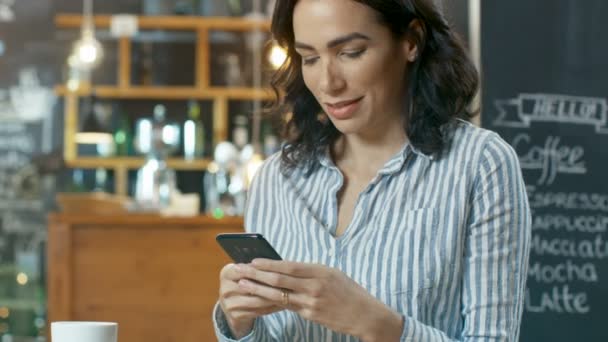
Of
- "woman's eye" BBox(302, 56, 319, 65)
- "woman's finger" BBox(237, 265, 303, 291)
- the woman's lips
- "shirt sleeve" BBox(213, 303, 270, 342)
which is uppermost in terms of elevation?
"woman's eye" BBox(302, 56, 319, 65)

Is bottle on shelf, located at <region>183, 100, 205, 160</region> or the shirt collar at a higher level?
bottle on shelf, located at <region>183, 100, 205, 160</region>

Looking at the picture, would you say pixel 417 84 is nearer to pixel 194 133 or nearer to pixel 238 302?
pixel 238 302

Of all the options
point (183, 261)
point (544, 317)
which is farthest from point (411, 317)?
point (183, 261)

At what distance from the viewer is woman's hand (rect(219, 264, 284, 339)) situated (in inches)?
63.7

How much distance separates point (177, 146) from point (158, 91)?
1.35 ft

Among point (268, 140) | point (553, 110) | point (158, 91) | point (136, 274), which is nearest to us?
point (553, 110)

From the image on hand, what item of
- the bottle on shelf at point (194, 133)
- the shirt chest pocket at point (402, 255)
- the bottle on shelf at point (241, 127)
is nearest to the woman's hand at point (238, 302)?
the shirt chest pocket at point (402, 255)

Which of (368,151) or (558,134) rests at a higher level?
(558,134)

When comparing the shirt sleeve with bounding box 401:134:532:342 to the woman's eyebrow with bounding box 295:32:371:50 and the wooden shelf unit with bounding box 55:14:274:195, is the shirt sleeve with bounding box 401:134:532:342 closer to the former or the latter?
the woman's eyebrow with bounding box 295:32:371:50

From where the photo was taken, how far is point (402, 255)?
1751mm

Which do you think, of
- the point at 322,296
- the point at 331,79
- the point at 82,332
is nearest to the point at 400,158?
the point at 331,79

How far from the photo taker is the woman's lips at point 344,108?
1752 millimetres

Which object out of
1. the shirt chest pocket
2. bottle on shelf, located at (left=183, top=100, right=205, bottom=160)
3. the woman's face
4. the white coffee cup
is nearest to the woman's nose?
the woman's face

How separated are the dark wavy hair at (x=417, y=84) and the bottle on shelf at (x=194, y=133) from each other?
5.18 m
